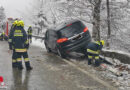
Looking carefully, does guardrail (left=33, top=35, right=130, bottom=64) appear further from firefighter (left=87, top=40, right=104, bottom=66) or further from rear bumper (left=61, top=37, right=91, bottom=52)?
rear bumper (left=61, top=37, right=91, bottom=52)

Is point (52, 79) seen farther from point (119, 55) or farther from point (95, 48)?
point (119, 55)

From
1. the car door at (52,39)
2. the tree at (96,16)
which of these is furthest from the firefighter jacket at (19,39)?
the tree at (96,16)

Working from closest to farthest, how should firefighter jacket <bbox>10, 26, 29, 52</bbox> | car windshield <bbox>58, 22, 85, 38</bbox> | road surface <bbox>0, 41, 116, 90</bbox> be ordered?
road surface <bbox>0, 41, 116, 90</bbox>, firefighter jacket <bbox>10, 26, 29, 52</bbox>, car windshield <bbox>58, 22, 85, 38</bbox>

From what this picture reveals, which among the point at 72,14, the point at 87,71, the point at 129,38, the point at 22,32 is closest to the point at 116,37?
the point at 129,38

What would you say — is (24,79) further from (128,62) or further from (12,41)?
(128,62)

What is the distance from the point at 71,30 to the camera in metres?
9.36

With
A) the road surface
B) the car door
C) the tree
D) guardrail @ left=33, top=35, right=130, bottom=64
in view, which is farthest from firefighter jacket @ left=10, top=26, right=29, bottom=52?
the tree

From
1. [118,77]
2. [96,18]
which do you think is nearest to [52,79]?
[118,77]

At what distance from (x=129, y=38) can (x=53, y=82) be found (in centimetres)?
1198

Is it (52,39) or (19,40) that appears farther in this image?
(52,39)

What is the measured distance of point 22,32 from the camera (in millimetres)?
7031

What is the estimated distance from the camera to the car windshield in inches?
367

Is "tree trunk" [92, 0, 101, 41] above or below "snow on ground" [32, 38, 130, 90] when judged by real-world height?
above

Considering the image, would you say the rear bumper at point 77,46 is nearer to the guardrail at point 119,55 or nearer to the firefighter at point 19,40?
the guardrail at point 119,55
